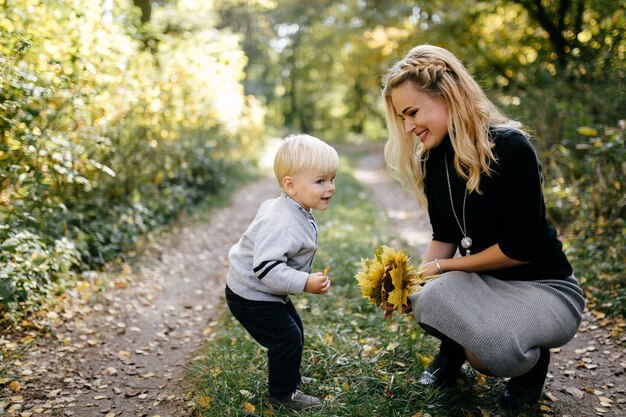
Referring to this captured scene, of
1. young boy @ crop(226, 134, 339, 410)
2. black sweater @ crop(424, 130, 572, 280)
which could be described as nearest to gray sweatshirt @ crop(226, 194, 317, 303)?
young boy @ crop(226, 134, 339, 410)

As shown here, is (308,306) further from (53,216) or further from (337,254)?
(53,216)

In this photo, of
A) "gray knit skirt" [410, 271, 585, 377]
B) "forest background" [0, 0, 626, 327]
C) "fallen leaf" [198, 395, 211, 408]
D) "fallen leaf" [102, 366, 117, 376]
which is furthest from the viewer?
"forest background" [0, 0, 626, 327]

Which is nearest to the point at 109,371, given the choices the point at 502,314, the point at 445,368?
the point at 445,368

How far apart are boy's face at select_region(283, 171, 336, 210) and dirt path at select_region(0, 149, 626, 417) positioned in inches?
59.8

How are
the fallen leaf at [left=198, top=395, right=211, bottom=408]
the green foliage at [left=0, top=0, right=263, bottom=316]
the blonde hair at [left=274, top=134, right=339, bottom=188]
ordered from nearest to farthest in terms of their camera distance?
the blonde hair at [left=274, top=134, right=339, bottom=188] < the fallen leaf at [left=198, top=395, right=211, bottom=408] < the green foliage at [left=0, top=0, right=263, bottom=316]

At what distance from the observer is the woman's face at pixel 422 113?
271cm

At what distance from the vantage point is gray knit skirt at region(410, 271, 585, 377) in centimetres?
246

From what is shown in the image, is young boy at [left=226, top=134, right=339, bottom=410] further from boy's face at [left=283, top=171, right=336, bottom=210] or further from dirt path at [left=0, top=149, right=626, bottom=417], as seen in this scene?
dirt path at [left=0, top=149, right=626, bottom=417]

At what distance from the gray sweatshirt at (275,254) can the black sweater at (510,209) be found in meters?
0.86

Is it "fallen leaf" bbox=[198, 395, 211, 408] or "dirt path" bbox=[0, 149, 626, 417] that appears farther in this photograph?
"dirt path" bbox=[0, 149, 626, 417]

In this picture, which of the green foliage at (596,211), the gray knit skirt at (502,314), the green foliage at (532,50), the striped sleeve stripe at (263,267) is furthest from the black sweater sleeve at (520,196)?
the green foliage at (596,211)

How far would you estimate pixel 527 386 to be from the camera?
9.20ft

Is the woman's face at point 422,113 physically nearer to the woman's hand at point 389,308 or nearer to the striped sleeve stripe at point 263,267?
the woman's hand at point 389,308

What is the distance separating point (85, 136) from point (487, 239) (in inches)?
164
